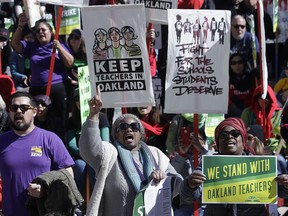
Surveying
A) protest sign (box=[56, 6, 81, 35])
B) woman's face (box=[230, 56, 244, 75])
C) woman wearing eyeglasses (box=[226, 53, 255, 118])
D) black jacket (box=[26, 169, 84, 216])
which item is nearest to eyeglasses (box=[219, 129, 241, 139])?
black jacket (box=[26, 169, 84, 216])

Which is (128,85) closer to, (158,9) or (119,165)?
(119,165)

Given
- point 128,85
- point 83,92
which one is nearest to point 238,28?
point 83,92

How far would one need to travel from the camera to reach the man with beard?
26.4ft

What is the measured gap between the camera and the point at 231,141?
7875 millimetres

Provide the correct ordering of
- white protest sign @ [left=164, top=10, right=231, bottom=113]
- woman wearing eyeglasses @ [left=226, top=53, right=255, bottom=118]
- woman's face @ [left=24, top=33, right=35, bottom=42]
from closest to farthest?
white protest sign @ [left=164, top=10, right=231, bottom=113]
woman wearing eyeglasses @ [left=226, top=53, right=255, bottom=118]
woman's face @ [left=24, top=33, right=35, bottom=42]

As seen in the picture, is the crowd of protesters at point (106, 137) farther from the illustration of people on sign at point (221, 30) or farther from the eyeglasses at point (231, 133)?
the illustration of people on sign at point (221, 30)

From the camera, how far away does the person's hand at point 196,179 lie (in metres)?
7.67

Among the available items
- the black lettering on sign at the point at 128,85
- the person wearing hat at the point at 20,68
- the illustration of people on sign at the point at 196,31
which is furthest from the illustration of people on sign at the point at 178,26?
the person wearing hat at the point at 20,68

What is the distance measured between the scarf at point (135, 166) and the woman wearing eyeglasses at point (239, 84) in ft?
11.9

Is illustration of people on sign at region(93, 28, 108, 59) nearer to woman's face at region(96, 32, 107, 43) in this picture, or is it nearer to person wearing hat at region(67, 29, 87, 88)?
woman's face at region(96, 32, 107, 43)

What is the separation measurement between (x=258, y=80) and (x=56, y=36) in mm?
2356

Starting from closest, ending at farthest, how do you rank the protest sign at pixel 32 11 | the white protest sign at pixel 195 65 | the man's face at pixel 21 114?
the man's face at pixel 21 114
the white protest sign at pixel 195 65
the protest sign at pixel 32 11

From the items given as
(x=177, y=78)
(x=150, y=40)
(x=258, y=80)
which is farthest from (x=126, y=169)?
(x=258, y=80)

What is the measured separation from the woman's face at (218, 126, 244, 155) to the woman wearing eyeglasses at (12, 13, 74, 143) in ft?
12.5
